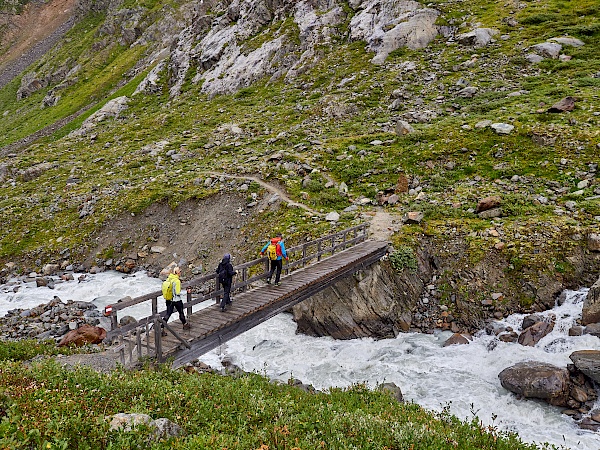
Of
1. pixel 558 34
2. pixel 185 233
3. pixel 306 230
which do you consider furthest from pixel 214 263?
pixel 558 34

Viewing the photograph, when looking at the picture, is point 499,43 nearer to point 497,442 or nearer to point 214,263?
point 214,263

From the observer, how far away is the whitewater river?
499 inches

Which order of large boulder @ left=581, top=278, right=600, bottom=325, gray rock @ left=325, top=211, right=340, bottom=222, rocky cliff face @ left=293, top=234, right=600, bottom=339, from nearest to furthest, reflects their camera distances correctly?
large boulder @ left=581, top=278, right=600, bottom=325, rocky cliff face @ left=293, top=234, right=600, bottom=339, gray rock @ left=325, top=211, right=340, bottom=222

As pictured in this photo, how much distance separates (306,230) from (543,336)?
44.0 ft

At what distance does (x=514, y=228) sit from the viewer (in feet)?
66.7

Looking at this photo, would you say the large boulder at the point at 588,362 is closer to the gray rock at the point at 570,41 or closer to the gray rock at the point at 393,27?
the gray rock at the point at 570,41

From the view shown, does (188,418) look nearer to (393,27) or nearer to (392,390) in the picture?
(392,390)

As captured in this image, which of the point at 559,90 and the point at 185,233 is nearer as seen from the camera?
the point at 185,233

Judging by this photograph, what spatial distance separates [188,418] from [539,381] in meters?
12.4

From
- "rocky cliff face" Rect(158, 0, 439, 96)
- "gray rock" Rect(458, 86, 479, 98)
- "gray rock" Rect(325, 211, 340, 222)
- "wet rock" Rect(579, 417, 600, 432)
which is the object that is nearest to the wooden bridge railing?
"gray rock" Rect(325, 211, 340, 222)

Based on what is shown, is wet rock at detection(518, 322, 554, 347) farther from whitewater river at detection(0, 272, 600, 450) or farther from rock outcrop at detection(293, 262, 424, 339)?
rock outcrop at detection(293, 262, 424, 339)

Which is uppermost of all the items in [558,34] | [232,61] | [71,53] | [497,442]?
[71,53]

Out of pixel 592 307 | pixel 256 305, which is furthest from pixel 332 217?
pixel 592 307

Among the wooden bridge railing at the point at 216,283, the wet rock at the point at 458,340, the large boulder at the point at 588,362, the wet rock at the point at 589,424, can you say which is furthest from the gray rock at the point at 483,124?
the wet rock at the point at 589,424
